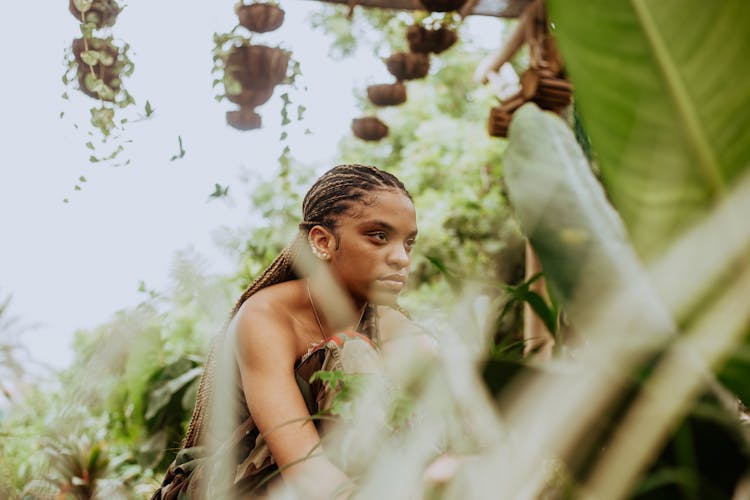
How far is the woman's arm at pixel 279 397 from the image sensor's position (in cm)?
87

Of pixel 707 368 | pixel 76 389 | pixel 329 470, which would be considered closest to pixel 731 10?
pixel 707 368

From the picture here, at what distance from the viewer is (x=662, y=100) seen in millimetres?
309

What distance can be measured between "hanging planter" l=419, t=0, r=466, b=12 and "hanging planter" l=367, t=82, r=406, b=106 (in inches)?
31.1

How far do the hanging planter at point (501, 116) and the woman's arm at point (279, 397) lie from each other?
1.84 meters

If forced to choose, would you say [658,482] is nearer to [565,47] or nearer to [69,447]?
[565,47]

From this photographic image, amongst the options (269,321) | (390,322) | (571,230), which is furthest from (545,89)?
(571,230)

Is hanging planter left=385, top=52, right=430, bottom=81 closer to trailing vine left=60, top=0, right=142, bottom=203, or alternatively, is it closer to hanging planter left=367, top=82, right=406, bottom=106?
hanging planter left=367, top=82, right=406, bottom=106

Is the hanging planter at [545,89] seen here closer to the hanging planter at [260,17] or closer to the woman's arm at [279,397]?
the hanging planter at [260,17]

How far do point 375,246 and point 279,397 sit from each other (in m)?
0.30

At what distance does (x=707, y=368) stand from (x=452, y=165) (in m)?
7.33

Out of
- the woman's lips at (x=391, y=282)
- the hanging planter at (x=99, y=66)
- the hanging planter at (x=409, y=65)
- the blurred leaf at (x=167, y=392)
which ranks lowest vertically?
the blurred leaf at (x=167, y=392)

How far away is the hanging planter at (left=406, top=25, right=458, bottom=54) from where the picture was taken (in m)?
3.08

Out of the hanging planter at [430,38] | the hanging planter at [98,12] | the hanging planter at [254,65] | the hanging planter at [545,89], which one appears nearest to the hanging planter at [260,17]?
the hanging planter at [254,65]

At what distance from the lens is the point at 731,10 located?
29 cm
